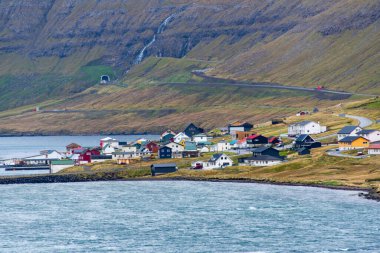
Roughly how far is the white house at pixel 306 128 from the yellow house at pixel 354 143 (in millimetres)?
25693

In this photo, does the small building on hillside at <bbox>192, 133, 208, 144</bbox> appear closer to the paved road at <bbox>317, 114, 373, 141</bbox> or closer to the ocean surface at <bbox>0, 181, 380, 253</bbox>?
the paved road at <bbox>317, 114, 373, 141</bbox>

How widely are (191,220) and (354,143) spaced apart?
52.1m

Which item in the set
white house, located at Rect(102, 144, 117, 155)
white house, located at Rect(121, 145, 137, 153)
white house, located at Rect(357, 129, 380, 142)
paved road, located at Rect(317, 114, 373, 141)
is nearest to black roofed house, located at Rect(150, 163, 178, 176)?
white house, located at Rect(357, 129, 380, 142)

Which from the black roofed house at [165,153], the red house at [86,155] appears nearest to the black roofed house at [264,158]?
the black roofed house at [165,153]

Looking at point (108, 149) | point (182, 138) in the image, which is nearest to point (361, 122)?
point (182, 138)

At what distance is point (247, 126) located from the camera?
620 ft

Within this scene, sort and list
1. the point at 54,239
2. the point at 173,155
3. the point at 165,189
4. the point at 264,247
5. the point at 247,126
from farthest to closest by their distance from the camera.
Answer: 1. the point at 247,126
2. the point at 173,155
3. the point at 165,189
4. the point at 54,239
5. the point at 264,247

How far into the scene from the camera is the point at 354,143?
141m

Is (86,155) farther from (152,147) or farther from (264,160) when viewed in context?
(264,160)

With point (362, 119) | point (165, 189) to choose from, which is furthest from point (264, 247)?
point (362, 119)

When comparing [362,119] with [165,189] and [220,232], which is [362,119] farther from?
[220,232]

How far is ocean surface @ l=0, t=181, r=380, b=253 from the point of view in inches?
3214

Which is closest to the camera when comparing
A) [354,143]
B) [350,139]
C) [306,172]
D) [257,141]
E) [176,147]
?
[306,172]

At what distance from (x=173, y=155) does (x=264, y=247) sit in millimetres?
79284
